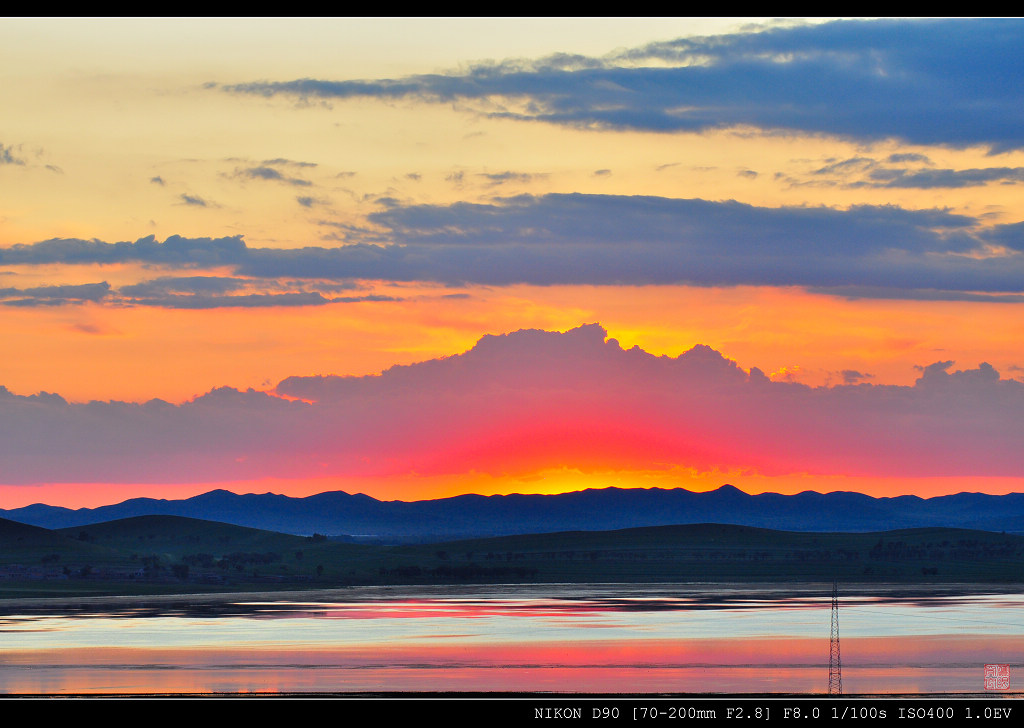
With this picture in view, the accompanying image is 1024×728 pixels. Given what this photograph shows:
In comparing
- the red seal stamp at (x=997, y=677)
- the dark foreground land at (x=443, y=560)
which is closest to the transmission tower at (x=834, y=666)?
the red seal stamp at (x=997, y=677)

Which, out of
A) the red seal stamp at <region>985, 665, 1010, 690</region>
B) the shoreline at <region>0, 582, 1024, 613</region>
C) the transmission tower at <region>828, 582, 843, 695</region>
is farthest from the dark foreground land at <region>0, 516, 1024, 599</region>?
the red seal stamp at <region>985, 665, 1010, 690</region>

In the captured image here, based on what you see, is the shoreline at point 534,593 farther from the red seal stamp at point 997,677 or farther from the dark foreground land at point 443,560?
the red seal stamp at point 997,677

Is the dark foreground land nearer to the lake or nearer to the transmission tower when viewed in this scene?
the lake

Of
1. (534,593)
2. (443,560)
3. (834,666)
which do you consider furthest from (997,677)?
(443,560)

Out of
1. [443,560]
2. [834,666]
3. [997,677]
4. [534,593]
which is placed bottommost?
[997,677]

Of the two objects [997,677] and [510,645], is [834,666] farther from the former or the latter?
[510,645]

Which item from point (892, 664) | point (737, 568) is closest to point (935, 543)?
point (737, 568)
